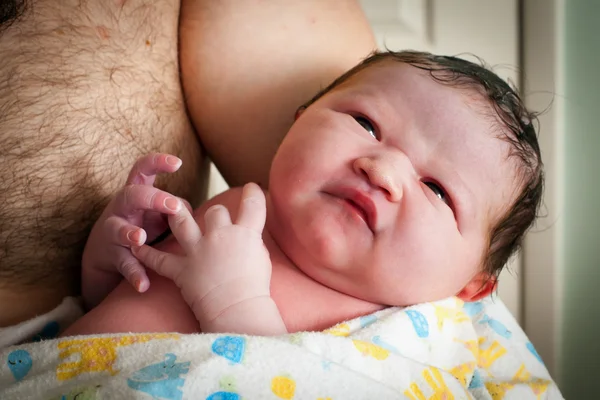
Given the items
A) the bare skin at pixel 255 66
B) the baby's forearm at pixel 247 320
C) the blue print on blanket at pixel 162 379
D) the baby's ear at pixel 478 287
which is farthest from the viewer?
the bare skin at pixel 255 66

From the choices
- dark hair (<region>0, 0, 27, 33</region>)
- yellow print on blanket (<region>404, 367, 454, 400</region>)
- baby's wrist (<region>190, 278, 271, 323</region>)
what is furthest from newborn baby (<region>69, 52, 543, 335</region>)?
dark hair (<region>0, 0, 27, 33</region>)

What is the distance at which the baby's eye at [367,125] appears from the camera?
778 millimetres

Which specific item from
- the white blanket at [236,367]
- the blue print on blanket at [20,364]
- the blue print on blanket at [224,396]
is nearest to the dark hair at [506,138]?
the white blanket at [236,367]

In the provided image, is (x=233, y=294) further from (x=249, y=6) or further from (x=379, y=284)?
(x=249, y=6)

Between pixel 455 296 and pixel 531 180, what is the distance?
0.73 feet

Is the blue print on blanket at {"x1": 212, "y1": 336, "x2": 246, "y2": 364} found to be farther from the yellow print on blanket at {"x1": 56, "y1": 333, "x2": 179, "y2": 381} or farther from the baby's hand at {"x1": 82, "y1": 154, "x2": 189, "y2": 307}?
the baby's hand at {"x1": 82, "y1": 154, "x2": 189, "y2": 307}

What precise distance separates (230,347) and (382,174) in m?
0.29

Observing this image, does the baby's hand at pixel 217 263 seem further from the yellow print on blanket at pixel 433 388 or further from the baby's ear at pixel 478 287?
the baby's ear at pixel 478 287

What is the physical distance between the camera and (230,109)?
39.0 inches

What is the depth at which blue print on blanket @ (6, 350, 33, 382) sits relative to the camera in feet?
1.99

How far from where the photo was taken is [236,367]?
1.85ft

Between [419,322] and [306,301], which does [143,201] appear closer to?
[306,301]

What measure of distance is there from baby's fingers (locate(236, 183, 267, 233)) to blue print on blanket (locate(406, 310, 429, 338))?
10.2 inches

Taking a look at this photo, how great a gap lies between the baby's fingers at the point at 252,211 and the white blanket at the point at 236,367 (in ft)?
0.51
